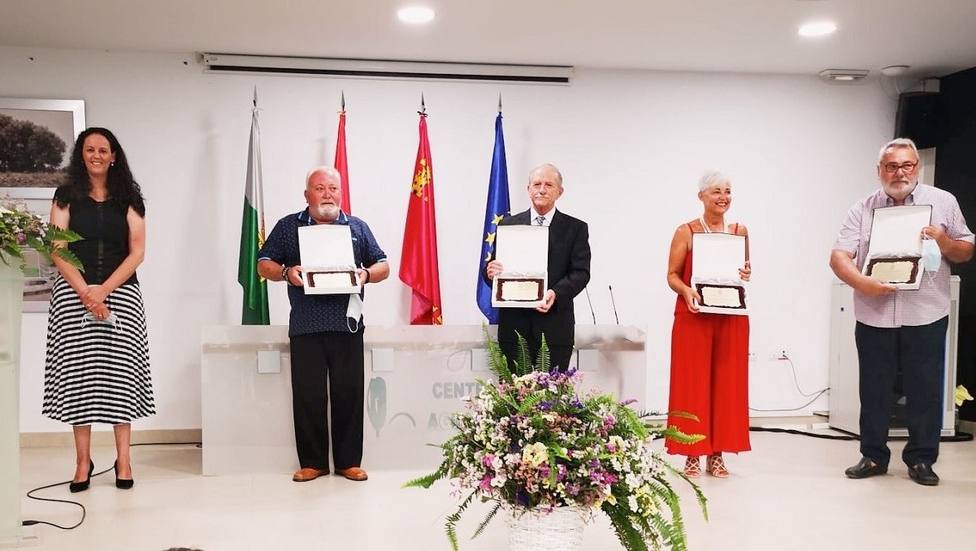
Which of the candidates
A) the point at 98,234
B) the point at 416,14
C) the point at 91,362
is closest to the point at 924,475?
the point at 416,14

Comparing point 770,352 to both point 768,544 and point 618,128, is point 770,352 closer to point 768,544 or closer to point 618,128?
point 618,128

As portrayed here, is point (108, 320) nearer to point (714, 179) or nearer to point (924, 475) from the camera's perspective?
point (714, 179)

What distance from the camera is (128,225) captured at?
382cm

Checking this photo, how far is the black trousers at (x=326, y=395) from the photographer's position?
4.07 meters

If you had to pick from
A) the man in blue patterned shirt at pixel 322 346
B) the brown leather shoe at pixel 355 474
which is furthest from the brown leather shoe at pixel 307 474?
the brown leather shoe at pixel 355 474

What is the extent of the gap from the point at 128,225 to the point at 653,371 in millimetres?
3515

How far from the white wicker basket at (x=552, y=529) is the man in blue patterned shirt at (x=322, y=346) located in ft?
6.14

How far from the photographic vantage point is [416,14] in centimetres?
435

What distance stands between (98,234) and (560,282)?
2161mm

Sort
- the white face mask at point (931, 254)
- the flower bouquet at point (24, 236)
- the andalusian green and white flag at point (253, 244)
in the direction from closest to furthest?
1. the flower bouquet at point (24, 236)
2. the white face mask at point (931, 254)
3. the andalusian green and white flag at point (253, 244)

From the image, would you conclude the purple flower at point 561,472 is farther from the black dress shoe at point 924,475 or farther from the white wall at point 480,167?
the white wall at point 480,167

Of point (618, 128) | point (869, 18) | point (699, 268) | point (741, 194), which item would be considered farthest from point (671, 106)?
point (699, 268)

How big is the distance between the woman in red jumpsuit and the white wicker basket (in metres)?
1.77

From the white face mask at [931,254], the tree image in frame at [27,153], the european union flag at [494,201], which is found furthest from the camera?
the european union flag at [494,201]
